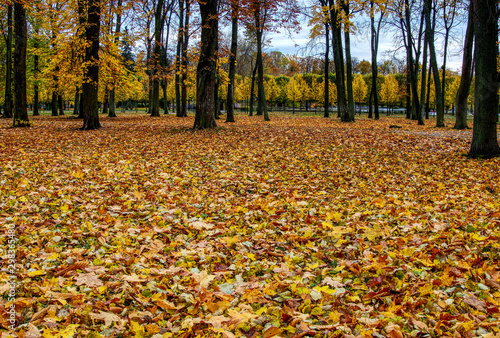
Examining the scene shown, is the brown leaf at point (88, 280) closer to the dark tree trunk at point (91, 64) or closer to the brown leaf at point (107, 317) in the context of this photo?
the brown leaf at point (107, 317)

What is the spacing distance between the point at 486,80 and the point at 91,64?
12.4 meters

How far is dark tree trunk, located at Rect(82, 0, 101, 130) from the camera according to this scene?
11716mm

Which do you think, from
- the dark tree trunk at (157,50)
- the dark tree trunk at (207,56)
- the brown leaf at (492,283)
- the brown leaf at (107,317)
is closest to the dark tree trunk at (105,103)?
the dark tree trunk at (157,50)

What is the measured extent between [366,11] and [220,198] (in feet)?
51.2

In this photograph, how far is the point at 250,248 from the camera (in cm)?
337

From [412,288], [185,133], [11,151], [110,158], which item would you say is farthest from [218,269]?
[185,133]

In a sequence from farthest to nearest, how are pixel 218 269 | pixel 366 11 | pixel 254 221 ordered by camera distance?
1. pixel 366 11
2. pixel 254 221
3. pixel 218 269

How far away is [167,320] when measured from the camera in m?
A: 2.20

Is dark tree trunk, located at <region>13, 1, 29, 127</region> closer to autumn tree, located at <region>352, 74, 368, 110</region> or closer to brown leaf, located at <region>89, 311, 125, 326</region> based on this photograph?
brown leaf, located at <region>89, 311, 125, 326</region>

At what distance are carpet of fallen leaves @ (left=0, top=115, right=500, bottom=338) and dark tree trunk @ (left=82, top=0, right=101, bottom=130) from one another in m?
5.71

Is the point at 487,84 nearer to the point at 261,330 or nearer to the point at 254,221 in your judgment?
the point at 254,221

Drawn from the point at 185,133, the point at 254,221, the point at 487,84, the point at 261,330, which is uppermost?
the point at 487,84

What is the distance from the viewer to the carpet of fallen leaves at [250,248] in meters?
2.17

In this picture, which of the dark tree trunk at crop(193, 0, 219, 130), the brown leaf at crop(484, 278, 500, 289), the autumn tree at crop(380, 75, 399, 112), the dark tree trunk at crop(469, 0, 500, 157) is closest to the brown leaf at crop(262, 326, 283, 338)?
the brown leaf at crop(484, 278, 500, 289)
